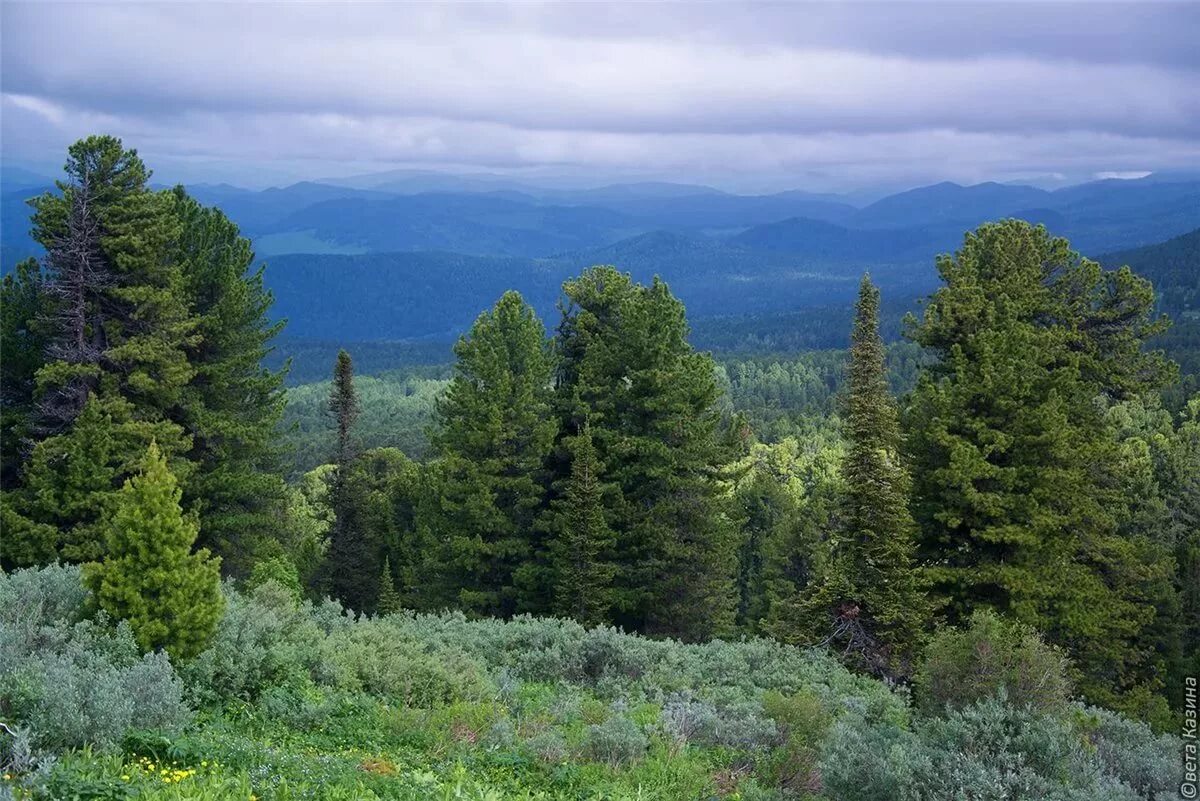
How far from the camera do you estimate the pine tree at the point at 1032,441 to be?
21.2m

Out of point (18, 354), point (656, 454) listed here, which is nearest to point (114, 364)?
point (18, 354)

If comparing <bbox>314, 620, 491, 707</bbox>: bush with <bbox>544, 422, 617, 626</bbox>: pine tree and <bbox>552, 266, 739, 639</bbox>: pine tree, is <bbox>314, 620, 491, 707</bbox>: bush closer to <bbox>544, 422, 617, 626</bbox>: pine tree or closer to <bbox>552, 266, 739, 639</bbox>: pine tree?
<bbox>544, 422, 617, 626</bbox>: pine tree

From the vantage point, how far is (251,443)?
25484 mm

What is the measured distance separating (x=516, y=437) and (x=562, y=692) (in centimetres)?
1279

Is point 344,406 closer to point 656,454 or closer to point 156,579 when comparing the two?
point 656,454

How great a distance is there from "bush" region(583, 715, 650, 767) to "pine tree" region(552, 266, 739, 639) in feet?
47.7

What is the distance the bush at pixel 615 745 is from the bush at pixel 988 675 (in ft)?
10.4

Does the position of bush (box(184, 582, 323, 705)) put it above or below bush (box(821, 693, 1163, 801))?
below

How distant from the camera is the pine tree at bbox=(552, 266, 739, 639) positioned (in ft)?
83.8

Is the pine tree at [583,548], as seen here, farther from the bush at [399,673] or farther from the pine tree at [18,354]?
the pine tree at [18,354]

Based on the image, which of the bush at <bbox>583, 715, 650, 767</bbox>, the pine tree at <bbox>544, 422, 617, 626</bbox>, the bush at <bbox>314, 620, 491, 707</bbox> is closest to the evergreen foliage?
the pine tree at <bbox>544, 422, 617, 626</bbox>

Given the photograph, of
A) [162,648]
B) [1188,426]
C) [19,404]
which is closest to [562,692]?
[162,648]

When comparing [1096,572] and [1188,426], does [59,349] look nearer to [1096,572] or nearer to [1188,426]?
[1096,572]

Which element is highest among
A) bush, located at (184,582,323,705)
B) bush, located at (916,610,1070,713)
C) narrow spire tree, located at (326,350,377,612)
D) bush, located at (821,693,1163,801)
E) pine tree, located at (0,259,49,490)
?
pine tree, located at (0,259,49,490)
